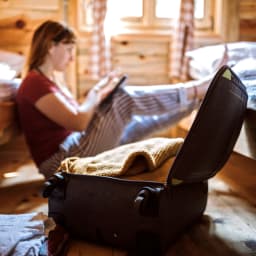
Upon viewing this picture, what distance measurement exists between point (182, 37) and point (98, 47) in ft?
1.72

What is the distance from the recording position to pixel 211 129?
3.86 feet

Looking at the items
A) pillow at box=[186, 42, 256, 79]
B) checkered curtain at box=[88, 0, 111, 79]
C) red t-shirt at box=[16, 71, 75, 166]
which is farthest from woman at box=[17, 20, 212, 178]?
→ checkered curtain at box=[88, 0, 111, 79]

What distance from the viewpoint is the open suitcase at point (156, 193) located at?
3.77 ft

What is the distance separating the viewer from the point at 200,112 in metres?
1.13

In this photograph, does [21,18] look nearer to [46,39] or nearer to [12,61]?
[12,61]

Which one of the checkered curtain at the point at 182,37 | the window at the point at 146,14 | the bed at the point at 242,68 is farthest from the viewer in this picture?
the window at the point at 146,14

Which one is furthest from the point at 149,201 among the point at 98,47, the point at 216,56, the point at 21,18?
the point at 21,18

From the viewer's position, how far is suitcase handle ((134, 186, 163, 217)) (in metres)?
1.13

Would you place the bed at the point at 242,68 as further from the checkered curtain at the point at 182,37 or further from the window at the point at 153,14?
the window at the point at 153,14

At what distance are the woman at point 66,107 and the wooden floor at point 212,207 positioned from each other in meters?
0.22

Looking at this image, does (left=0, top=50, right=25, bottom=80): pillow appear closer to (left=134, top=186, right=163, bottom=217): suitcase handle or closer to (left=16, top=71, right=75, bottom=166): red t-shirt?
(left=16, top=71, right=75, bottom=166): red t-shirt

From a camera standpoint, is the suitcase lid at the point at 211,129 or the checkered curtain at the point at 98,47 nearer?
the suitcase lid at the point at 211,129

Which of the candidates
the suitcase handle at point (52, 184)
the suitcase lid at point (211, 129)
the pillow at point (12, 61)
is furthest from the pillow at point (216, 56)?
the suitcase handle at point (52, 184)

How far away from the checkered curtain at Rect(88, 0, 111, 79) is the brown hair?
65cm
